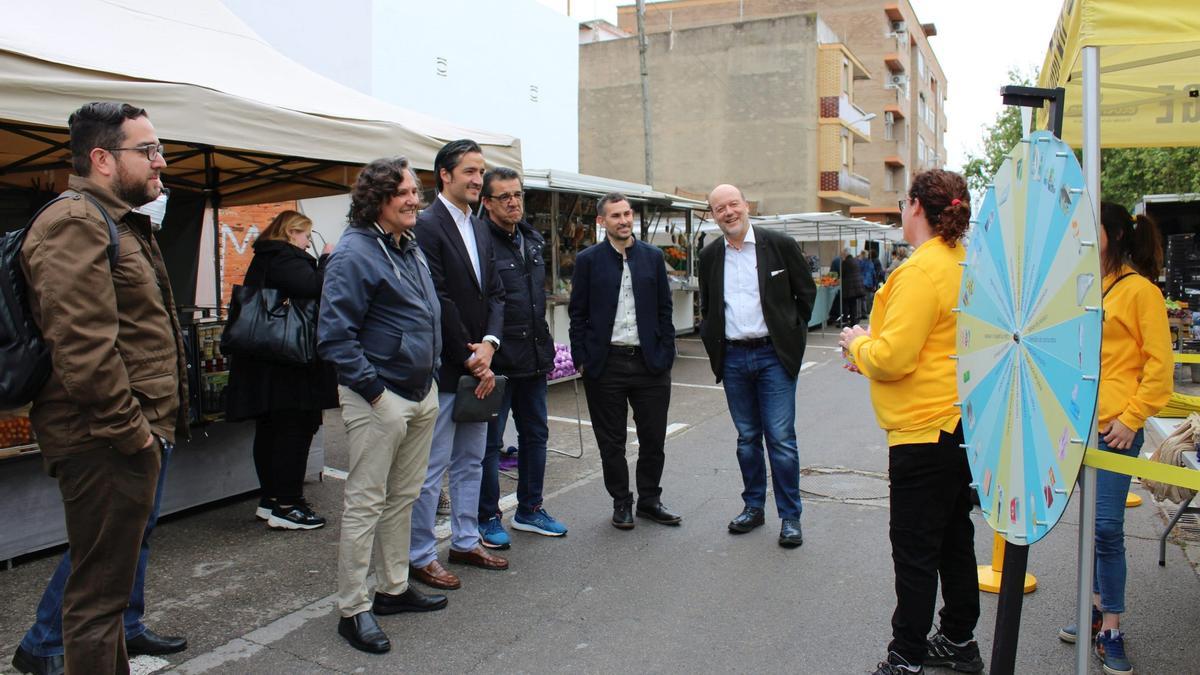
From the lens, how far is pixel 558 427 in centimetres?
877

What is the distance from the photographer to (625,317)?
5.39 meters

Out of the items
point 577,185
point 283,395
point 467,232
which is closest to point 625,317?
point 467,232

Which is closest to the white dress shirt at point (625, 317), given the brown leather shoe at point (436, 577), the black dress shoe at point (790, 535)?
the black dress shoe at point (790, 535)

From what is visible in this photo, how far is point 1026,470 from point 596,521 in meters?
3.56

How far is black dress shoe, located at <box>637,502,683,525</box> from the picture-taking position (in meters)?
5.46

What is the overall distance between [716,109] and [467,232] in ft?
113

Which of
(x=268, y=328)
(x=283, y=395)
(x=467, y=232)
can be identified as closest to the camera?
(x=467, y=232)

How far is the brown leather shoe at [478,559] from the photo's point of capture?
4680 millimetres

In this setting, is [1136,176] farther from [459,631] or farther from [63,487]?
[63,487]

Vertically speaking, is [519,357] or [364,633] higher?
[519,357]

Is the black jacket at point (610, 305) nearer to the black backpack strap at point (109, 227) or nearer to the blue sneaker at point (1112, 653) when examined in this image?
the blue sneaker at point (1112, 653)

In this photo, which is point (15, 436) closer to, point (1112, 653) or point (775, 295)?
point (775, 295)

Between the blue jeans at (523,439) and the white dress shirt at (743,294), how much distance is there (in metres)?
1.15

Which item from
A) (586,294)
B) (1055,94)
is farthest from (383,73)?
(1055,94)
